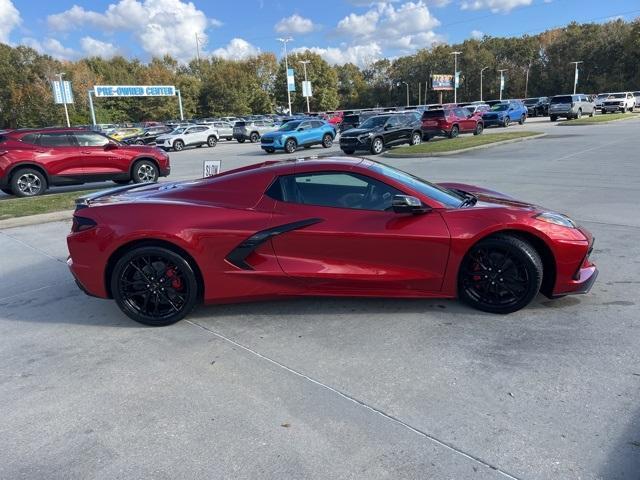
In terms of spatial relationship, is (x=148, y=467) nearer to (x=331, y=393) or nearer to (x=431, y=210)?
(x=331, y=393)

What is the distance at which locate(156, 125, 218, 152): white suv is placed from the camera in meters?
31.4

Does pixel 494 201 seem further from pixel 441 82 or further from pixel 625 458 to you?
pixel 441 82

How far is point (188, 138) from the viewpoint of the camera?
106 ft

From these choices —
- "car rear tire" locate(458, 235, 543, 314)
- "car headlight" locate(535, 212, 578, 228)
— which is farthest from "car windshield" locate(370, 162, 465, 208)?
"car headlight" locate(535, 212, 578, 228)

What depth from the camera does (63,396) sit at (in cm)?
322

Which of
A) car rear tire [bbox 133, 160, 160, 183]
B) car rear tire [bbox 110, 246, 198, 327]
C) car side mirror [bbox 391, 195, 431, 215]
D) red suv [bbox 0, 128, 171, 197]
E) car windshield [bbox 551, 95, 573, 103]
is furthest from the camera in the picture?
car windshield [bbox 551, 95, 573, 103]

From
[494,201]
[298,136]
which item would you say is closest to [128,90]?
[298,136]

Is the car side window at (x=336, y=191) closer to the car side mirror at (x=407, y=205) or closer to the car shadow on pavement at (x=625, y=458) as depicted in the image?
the car side mirror at (x=407, y=205)

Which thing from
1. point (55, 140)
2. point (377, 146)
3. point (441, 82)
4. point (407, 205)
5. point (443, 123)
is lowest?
point (377, 146)

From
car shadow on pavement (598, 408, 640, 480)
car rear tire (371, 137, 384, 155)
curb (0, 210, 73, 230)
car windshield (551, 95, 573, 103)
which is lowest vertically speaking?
car shadow on pavement (598, 408, 640, 480)

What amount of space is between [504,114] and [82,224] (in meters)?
34.9

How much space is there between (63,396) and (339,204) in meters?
2.51

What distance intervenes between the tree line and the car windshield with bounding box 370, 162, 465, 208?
7511 cm

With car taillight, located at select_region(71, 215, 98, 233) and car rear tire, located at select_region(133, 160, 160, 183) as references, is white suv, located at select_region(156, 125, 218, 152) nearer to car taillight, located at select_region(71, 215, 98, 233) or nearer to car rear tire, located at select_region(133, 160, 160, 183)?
car rear tire, located at select_region(133, 160, 160, 183)
